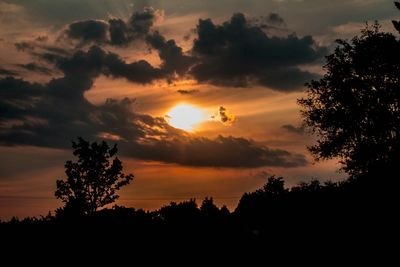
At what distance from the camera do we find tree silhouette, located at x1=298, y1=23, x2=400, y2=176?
46.8 metres

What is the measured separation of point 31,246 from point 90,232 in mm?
2369

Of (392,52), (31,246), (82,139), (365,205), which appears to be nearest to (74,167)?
(82,139)

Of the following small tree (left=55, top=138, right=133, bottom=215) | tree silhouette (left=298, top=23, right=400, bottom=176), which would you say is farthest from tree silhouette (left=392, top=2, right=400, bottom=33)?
small tree (left=55, top=138, right=133, bottom=215)

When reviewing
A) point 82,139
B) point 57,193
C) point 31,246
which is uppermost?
point 82,139

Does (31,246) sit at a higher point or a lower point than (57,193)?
lower

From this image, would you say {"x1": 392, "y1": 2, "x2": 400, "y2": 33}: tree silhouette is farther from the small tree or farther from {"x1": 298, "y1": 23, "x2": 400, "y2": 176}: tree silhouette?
the small tree

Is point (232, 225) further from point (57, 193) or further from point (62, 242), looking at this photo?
point (57, 193)

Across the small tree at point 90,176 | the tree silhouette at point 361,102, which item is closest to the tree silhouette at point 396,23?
the tree silhouette at point 361,102

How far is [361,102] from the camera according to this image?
48.0 m

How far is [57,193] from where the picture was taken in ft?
216

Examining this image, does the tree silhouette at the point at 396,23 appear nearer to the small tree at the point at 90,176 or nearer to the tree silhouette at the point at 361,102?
the tree silhouette at the point at 361,102

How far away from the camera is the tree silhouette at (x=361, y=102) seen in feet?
153

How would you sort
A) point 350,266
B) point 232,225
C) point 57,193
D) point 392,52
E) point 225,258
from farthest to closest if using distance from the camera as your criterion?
point 57,193 < point 392,52 < point 232,225 < point 225,258 < point 350,266

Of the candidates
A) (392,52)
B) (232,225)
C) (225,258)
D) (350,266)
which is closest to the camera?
(350,266)
